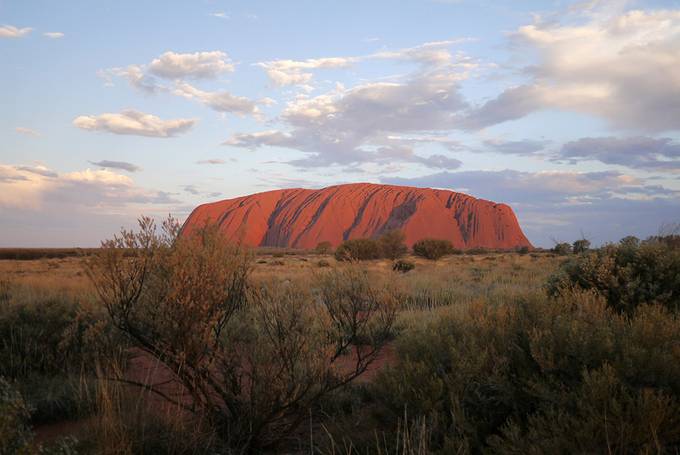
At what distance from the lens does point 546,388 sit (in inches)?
130

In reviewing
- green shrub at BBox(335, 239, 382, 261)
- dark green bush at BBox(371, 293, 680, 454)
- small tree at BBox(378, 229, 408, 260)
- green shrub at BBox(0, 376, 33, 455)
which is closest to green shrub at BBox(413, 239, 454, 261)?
small tree at BBox(378, 229, 408, 260)

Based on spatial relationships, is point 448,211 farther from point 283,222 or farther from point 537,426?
point 537,426

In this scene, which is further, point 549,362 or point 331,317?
point 331,317

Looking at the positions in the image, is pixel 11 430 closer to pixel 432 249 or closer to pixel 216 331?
pixel 216 331

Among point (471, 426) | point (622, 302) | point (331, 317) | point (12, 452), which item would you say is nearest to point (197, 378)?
point (331, 317)

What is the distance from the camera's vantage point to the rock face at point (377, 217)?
7531 cm

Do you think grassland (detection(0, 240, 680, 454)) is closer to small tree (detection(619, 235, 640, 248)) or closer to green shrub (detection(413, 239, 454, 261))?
small tree (detection(619, 235, 640, 248))

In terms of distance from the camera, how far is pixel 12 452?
243cm

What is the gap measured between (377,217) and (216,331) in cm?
7482

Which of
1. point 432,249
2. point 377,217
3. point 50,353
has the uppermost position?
point 377,217

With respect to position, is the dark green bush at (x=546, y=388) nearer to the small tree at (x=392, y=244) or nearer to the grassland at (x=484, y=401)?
the grassland at (x=484, y=401)

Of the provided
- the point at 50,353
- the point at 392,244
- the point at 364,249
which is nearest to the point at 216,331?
the point at 50,353

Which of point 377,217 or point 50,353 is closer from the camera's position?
point 50,353

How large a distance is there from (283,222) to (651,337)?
82902 millimetres
